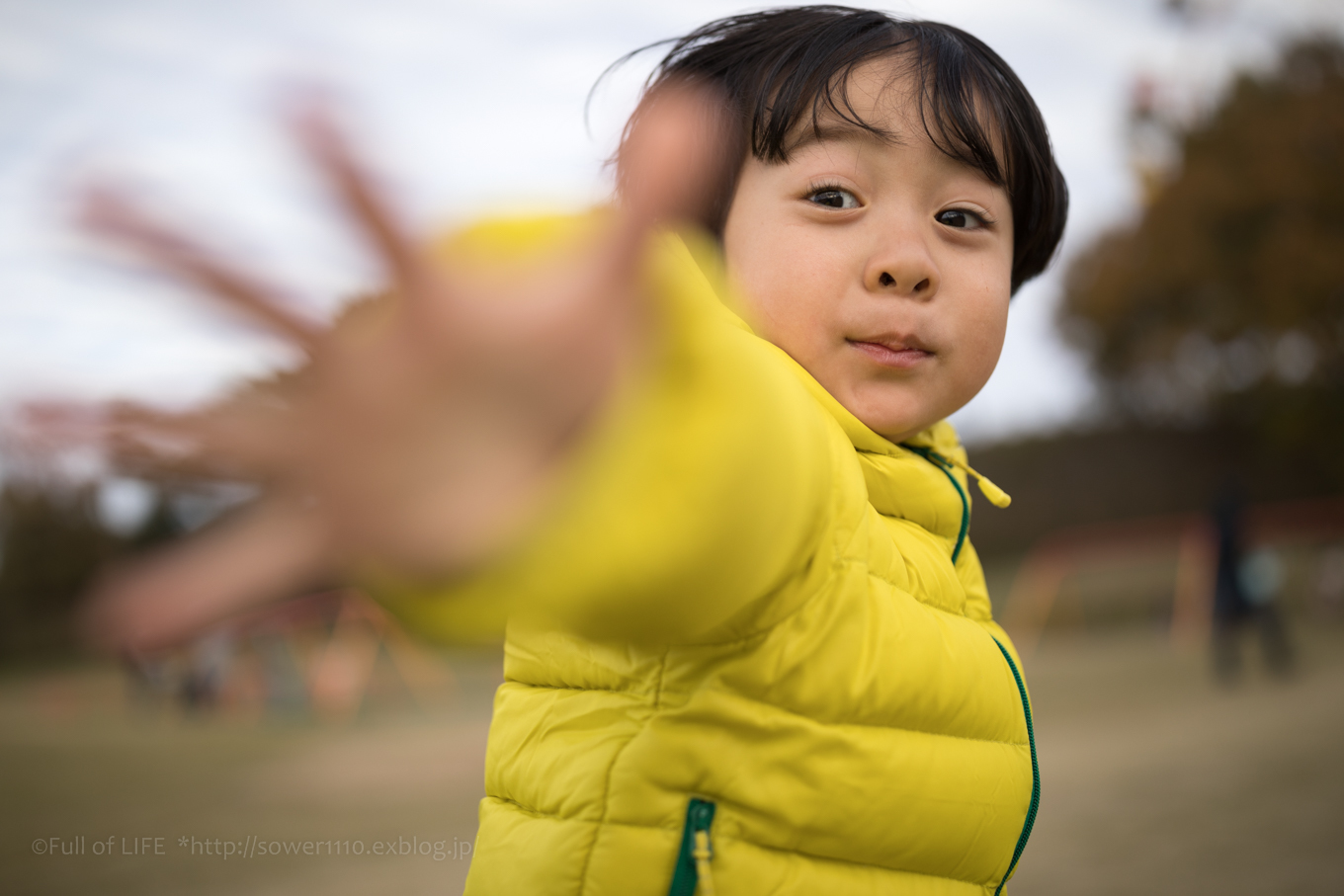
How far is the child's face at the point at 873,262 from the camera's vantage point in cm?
97

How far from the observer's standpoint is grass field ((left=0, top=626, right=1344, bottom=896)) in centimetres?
340

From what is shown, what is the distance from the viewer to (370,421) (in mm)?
423

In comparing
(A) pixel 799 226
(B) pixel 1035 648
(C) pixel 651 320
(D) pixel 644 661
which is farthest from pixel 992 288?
(B) pixel 1035 648

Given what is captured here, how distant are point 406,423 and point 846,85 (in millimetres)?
783

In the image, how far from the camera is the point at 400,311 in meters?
0.41

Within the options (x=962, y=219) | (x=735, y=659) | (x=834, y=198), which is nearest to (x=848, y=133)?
(x=834, y=198)

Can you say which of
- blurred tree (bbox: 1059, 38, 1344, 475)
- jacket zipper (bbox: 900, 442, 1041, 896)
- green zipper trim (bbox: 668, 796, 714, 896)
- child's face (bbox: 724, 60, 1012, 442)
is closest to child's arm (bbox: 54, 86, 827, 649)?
green zipper trim (bbox: 668, 796, 714, 896)

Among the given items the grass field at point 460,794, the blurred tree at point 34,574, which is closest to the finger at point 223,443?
the grass field at point 460,794

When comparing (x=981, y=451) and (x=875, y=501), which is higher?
(x=981, y=451)

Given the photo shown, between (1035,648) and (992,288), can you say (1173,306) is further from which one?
(992,288)

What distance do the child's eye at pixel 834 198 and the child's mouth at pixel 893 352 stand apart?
15cm

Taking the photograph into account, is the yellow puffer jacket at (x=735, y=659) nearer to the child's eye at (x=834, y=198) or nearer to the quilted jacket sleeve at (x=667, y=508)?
the quilted jacket sleeve at (x=667, y=508)

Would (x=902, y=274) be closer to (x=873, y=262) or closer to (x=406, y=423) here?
(x=873, y=262)

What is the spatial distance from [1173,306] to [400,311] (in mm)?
15712
